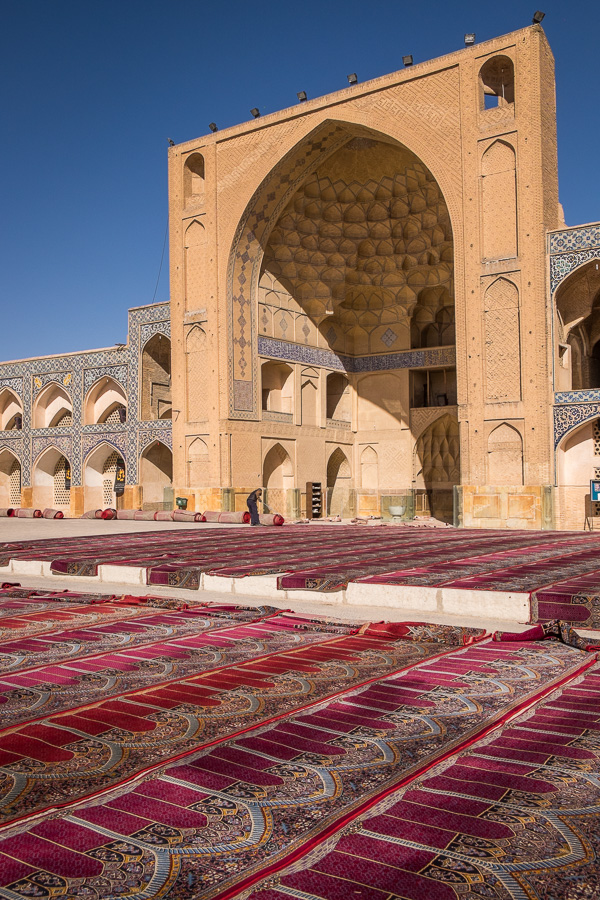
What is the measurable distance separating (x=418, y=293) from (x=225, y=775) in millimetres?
18423

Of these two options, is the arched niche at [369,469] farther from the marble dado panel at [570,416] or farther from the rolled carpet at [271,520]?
the marble dado panel at [570,416]

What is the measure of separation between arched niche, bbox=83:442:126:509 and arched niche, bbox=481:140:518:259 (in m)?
10.7

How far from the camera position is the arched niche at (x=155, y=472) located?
18906 mm

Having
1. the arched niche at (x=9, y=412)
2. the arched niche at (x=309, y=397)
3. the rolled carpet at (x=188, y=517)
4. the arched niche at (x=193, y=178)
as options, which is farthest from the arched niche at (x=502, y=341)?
the arched niche at (x=9, y=412)

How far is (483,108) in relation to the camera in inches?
551

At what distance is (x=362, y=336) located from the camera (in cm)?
2023

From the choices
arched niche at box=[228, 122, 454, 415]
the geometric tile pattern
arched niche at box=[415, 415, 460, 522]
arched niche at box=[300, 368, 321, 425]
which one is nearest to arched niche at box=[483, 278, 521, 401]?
arched niche at box=[228, 122, 454, 415]

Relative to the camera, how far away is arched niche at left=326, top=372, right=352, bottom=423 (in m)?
20.1

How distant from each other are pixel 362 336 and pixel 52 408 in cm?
878

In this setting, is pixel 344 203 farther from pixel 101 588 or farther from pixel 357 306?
pixel 101 588

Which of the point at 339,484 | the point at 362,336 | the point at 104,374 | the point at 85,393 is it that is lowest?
the point at 339,484

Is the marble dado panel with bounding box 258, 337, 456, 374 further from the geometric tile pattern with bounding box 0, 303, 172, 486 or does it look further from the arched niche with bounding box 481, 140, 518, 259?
the arched niche with bounding box 481, 140, 518, 259

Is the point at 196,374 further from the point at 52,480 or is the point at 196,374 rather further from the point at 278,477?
the point at 52,480

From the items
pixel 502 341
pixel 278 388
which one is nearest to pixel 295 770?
pixel 502 341
